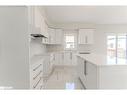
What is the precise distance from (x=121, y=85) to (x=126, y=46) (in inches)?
283

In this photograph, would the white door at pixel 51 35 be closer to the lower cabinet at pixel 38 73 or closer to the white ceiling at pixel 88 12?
the white ceiling at pixel 88 12

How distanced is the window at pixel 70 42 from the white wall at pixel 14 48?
22.6 feet

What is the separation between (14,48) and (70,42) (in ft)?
22.9

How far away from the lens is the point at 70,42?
9000 millimetres

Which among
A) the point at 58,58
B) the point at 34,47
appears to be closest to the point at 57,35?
the point at 58,58

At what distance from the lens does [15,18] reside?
2135mm

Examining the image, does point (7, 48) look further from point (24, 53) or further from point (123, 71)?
point (123, 71)

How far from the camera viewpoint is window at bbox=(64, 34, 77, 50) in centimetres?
900

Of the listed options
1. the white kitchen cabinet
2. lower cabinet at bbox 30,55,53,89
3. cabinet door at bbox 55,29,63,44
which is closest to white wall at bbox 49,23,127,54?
cabinet door at bbox 55,29,63,44

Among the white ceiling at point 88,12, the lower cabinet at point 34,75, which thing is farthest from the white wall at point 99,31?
the lower cabinet at point 34,75

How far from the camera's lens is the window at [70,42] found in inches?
354

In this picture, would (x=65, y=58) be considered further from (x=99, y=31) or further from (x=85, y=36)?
(x=99, y=31)
